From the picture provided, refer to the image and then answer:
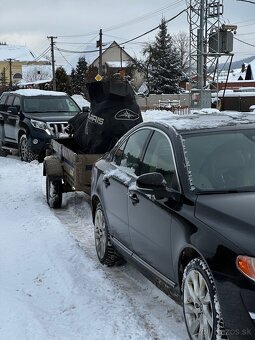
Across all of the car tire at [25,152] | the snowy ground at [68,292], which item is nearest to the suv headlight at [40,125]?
the car tire at [25,152]

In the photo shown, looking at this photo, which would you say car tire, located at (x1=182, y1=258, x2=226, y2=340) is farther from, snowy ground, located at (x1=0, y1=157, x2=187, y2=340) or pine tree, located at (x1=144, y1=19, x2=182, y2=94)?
pine tree, located at (x1=144, y1=19, x2=182, y2=94)

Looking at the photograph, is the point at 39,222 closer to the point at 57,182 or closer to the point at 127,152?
the point at 57,182

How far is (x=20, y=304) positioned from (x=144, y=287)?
1.20 m

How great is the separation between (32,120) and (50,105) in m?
1.20

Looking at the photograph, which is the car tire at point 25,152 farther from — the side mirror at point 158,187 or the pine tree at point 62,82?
the pine tree at point 62,82

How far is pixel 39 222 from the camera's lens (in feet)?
24.8

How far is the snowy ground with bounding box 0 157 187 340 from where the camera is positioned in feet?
13.2

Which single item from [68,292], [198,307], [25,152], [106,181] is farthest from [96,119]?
[25,152]

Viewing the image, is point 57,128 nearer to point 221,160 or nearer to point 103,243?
point 103,243

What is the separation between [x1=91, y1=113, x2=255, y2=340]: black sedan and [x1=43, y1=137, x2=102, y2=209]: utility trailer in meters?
2.13

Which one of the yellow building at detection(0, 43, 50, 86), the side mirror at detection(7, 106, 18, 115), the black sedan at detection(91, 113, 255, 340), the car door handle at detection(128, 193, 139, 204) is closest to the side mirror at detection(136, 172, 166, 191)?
the black sedan at detection(91, 113, 255, 340)

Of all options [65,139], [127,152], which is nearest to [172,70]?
[65,139]

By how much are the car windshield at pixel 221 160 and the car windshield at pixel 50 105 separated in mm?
10072

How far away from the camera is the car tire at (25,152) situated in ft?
44.3
